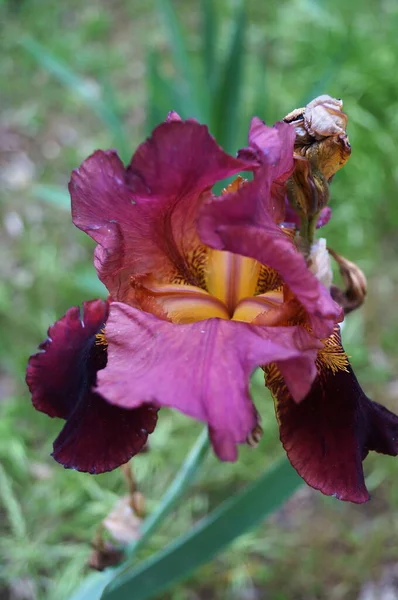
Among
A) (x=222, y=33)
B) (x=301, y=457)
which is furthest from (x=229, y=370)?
(x=222, y=33)

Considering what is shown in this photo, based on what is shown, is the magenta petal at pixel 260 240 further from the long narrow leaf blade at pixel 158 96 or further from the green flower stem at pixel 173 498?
the long narrow leaf blade at pixel 158 96

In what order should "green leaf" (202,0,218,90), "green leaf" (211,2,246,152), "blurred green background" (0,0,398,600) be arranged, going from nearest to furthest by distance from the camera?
"blurred green background" (0,0,398,600)
"green leaf" (211,2,246,152)
"green leaf" (202,0,218,90)

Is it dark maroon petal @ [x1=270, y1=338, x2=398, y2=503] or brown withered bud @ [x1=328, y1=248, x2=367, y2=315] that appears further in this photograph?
brown withered bud @ [x1=328, y1=248, x2=367, y2=315]

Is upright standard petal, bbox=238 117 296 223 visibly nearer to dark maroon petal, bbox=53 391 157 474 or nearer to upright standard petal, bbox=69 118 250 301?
upright standard petal, bbox=69 118 250 301

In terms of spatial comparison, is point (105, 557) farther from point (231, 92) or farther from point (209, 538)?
point (231, 92)

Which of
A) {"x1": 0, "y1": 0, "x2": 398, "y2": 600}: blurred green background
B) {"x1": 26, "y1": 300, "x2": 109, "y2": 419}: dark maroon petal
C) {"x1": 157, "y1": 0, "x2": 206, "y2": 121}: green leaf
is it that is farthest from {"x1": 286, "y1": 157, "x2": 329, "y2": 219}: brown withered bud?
{"x1": 157, "y1": 0, "x2": 206, "y2": 121}: green leaf

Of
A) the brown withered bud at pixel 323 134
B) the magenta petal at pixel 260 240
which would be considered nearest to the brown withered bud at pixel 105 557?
the magenta petal at pixel 260 240

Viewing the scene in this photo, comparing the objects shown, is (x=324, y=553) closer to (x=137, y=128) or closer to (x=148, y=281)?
(x=148, y=281)
